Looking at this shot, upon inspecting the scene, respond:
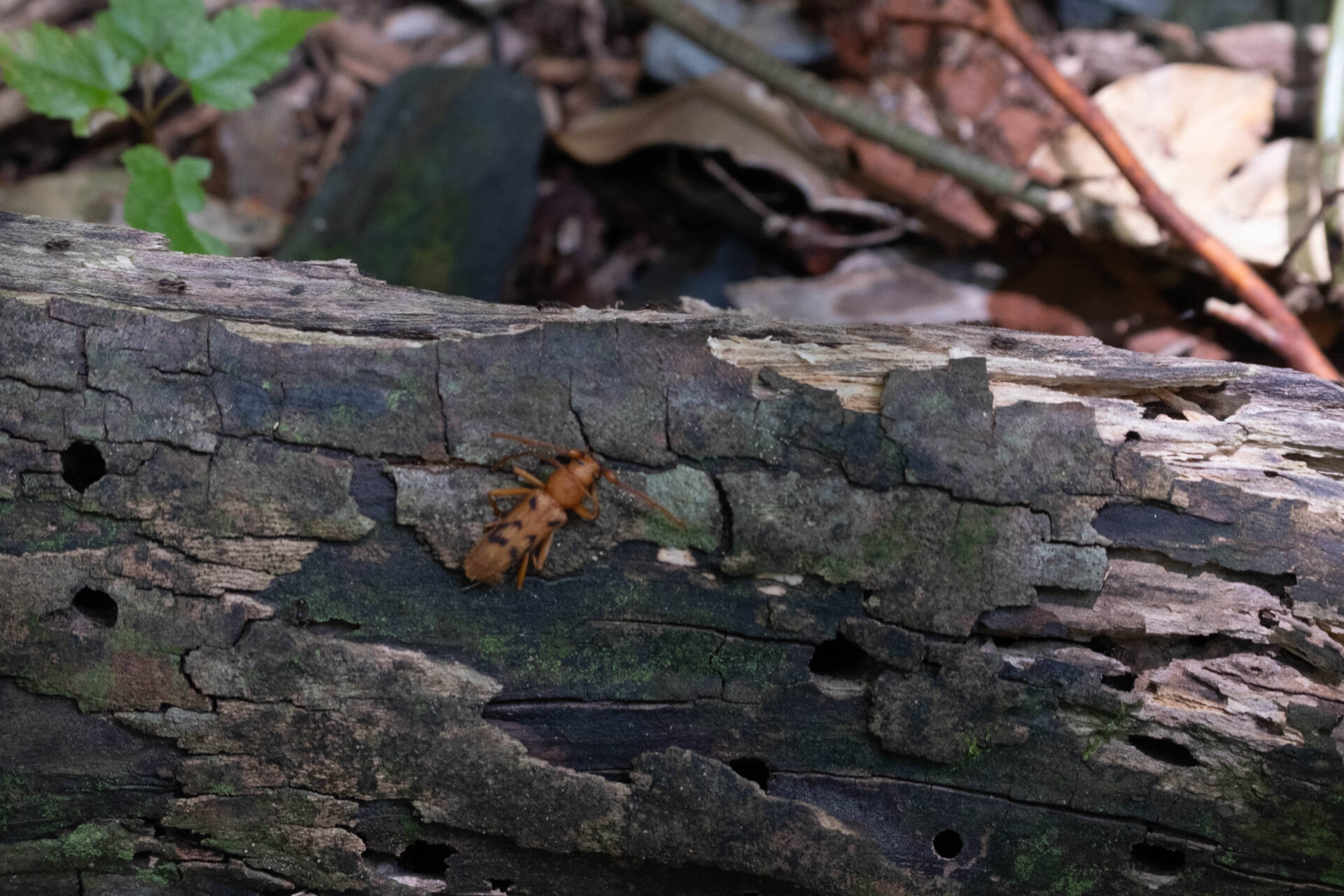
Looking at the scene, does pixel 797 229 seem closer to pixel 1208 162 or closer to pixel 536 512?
pixel 1208 162

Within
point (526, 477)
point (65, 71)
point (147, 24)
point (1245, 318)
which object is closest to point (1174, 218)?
point (1245, 318)

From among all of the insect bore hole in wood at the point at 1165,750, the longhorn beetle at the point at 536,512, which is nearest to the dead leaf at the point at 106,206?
the longhorn beetle at the point at 536,512

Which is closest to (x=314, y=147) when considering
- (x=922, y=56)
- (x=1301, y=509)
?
(x=922, y=56)

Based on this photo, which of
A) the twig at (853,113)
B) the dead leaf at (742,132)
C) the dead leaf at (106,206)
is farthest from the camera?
the dead leaf at (742,132)

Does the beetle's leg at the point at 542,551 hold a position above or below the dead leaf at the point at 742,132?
below

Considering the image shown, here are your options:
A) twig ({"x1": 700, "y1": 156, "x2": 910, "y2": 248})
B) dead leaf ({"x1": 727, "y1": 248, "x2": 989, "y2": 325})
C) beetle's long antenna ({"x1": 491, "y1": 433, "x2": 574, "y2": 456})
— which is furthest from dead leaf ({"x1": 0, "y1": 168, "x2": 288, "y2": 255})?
beetle's long antenna ({"x1": 491, "y1": 433, "x2": 574, "y2": 456})

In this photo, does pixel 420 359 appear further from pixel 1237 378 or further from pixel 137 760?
pixel 1237 378

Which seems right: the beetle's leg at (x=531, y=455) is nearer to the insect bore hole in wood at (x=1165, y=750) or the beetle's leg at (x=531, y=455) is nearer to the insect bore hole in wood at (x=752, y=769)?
the insect bore hole in wood at (x=752, y=769)
